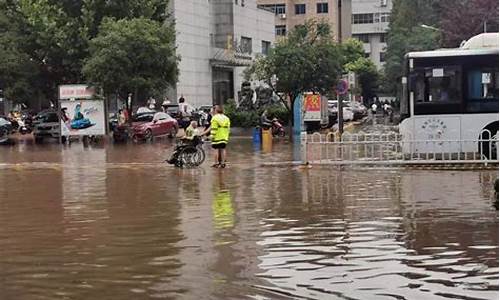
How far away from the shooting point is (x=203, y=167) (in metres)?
20.5

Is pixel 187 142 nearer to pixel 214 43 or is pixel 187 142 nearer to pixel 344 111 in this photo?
pixel 344 111

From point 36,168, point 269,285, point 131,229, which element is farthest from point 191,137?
point 269,285

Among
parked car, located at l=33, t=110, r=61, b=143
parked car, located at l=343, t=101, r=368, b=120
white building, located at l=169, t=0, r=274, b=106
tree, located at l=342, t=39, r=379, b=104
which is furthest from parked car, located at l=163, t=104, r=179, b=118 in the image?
tree, located at l=342, t=39, r=379, b=104

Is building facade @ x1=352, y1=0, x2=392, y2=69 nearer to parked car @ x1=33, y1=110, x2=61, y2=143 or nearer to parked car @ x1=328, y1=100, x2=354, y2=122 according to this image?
parked car @ x1=328, y1=100, x2=354, y2=122

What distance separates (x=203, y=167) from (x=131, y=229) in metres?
10.4

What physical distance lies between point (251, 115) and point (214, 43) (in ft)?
84.1

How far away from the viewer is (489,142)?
18.4 m

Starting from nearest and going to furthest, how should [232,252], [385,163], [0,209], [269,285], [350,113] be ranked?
[269,285] → [232,252] → [0,209] → [385,163] → [350,113]

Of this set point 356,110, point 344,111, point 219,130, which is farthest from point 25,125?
point 219,130

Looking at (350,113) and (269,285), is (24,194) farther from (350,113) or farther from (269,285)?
(350,113)

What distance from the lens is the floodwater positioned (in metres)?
6.82

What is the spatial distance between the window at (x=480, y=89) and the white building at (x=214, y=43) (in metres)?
37.4

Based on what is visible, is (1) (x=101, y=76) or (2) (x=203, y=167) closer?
(2) (x=203, y=167)

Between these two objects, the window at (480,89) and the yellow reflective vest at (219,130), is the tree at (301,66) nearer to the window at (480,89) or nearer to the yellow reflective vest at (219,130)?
the yellow reflective vest at (219,130)
